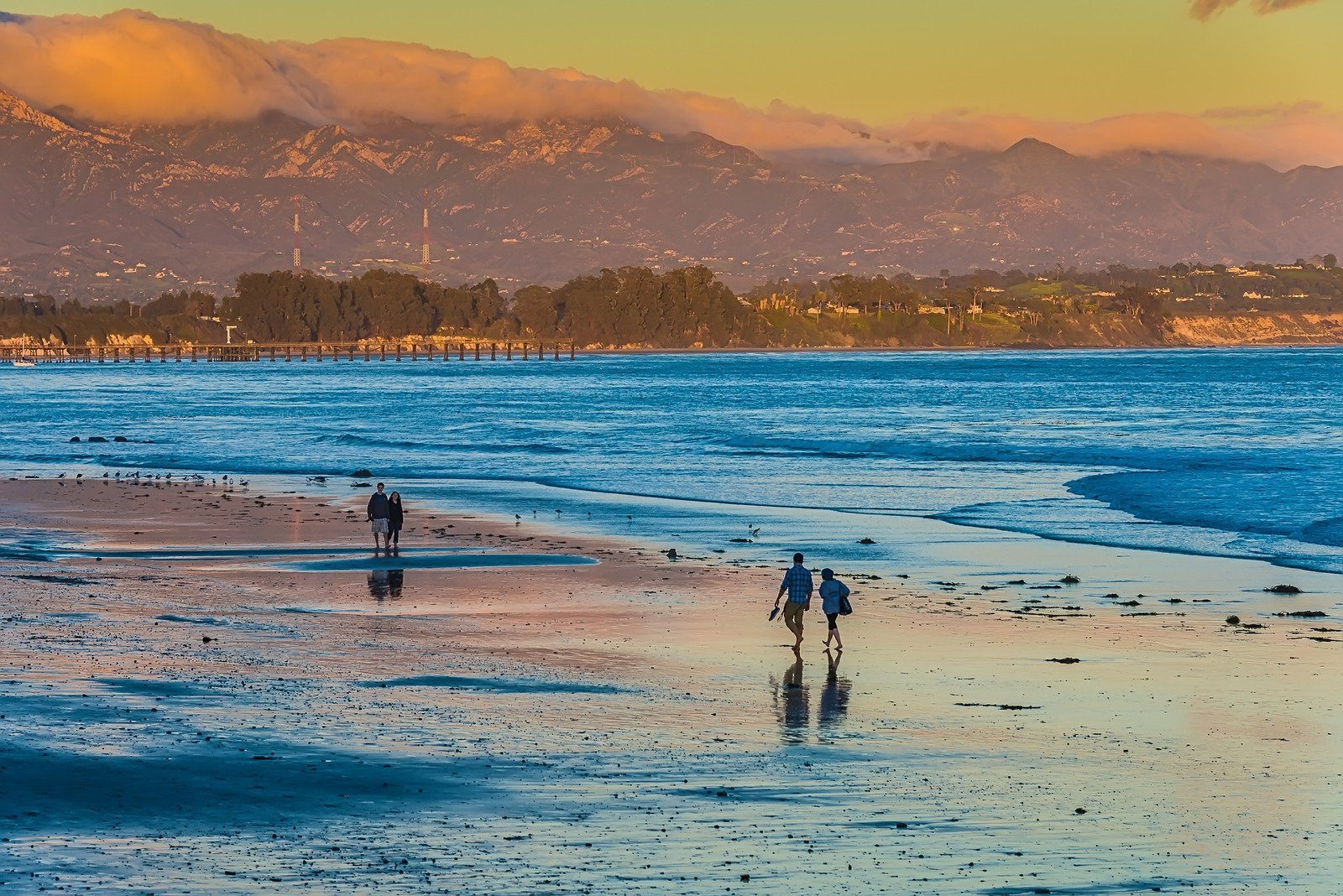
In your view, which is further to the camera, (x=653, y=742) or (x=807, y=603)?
(x=807, y=603)

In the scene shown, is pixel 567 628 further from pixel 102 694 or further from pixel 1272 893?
pixel 1272 893

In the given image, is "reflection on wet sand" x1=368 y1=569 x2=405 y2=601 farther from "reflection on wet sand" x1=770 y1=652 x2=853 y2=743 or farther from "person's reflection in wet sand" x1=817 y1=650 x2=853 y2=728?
"person's reflection in wet sand" x1=817 y1=650 x2=853 y2=728

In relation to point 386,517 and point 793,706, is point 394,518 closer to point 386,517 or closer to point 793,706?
point 386,517

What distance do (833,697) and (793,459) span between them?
58.1 metres

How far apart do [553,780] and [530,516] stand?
33603 mm

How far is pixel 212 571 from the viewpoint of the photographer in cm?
3662

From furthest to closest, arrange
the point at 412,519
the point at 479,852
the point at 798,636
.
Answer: the point at 412,519
the point at 798,636
the point at 479,852

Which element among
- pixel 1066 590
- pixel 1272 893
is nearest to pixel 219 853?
pixel 1272 893

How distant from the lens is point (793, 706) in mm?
22188

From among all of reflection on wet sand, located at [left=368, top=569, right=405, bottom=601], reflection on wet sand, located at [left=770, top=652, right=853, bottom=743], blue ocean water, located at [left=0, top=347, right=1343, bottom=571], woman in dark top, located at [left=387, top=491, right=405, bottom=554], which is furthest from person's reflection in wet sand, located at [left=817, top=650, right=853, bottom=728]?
woman in dark top, located at [left=387, top=491, right=405, bottom=554]

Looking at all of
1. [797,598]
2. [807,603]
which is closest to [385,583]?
[797,598]

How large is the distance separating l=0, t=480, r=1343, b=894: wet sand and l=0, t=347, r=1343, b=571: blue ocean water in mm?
12188

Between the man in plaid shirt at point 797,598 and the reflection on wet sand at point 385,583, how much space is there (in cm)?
927

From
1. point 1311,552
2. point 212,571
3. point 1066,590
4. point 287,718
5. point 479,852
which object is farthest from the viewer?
point 1311,552
